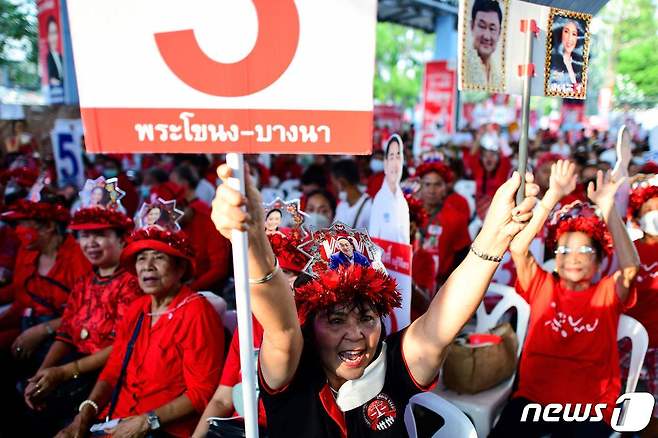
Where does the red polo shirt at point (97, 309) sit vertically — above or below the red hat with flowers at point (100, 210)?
below

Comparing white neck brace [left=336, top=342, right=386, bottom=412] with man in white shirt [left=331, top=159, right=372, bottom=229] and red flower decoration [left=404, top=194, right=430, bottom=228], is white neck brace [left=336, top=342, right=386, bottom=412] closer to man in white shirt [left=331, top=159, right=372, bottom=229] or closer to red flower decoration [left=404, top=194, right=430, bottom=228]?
red flower decoration [left=404, top=194, right=430, bottom=228]

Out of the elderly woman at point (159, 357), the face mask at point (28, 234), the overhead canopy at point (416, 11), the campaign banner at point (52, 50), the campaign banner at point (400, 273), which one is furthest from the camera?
the overhead canopy at point (416, 11)

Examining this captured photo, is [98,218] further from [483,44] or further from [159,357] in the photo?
[483,44]

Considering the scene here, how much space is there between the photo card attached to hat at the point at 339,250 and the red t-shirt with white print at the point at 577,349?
143 cm

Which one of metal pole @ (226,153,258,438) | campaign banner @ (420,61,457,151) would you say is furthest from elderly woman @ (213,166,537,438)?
campaign banner @ (420,61,457,151)

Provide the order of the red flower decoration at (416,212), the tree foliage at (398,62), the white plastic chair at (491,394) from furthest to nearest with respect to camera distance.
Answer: the tree foliage at (398,62)
the red flower decoration at (416,212)
the white plastic chair at (491,394)

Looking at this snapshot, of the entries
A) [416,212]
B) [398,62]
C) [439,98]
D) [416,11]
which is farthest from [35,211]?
[398,62]

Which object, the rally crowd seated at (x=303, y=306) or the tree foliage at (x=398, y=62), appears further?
the tree foliage at (x=398, y=62)

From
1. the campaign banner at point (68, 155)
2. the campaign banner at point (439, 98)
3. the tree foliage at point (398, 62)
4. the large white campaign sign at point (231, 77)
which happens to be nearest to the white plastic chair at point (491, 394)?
the large white campaign sign at point (231, 77)

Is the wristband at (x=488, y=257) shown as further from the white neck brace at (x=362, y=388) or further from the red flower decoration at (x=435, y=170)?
the red flower decoration at (x=435, y=170)

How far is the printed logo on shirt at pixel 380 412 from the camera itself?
191cm

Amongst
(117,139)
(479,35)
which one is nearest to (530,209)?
(117,139)

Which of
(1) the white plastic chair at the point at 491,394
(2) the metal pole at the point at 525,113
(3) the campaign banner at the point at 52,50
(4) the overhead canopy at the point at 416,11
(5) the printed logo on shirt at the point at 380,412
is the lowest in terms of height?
(1) the white plastic chair at the point at 491,394

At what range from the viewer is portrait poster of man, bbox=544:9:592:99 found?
2816 mm
